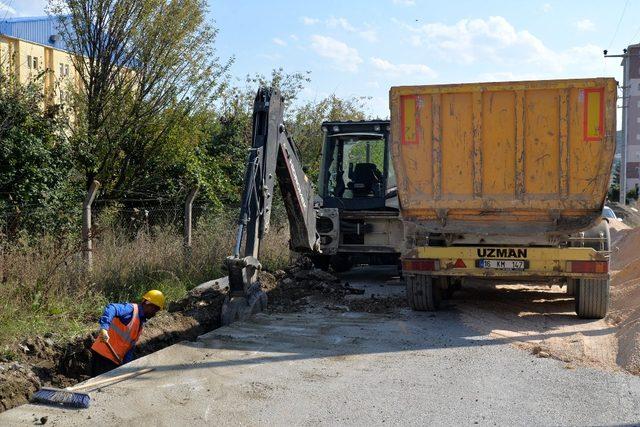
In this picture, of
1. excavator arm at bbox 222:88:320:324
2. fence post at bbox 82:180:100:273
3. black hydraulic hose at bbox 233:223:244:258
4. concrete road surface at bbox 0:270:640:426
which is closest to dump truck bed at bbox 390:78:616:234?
excavator arm at bbox 222:88:320:324

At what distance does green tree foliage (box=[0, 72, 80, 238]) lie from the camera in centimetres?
1120

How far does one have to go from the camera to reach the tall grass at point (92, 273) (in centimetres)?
836

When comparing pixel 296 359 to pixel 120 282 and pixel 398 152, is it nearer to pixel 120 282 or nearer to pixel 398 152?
pixel 398 152

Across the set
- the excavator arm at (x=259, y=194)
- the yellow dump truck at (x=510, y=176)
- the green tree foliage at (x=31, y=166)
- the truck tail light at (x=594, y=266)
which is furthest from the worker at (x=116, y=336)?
Result: the truck tail light at (x=594, y=266)

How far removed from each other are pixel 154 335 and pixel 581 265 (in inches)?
201

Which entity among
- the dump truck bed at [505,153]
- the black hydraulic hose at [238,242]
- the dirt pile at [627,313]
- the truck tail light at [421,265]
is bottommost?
the dirt pile at [627,313]

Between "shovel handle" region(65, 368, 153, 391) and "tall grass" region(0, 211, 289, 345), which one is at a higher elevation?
"tall grass" region(0, 211, 289, 345)

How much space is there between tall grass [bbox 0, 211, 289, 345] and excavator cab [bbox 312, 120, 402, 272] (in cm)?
162

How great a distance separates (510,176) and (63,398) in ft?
19.2

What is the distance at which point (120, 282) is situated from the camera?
10.4m

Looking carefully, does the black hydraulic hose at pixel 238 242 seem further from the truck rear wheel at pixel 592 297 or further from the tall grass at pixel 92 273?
the truck rear wheel at pixel 592 297

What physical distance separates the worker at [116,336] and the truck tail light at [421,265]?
336cm

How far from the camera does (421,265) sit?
9.43 meters

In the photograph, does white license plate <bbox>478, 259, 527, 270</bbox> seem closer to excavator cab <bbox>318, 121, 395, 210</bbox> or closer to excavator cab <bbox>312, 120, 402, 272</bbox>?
excavator cab <bbox>312, 120, 402, 272</bbox>
